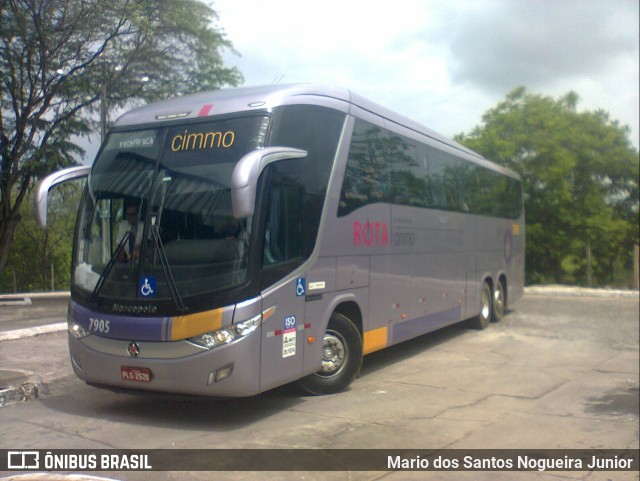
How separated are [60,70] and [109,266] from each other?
14.3 feet

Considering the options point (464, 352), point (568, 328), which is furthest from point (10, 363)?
point (568, 328)

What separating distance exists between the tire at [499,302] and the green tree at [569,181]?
382 inches

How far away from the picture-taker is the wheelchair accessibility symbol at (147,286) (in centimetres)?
657

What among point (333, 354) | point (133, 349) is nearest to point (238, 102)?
point (133, 349)

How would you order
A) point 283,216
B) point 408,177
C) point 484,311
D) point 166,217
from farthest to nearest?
1. point 484,311
2. point 408,177
3. point 283,216
4. point 166,217

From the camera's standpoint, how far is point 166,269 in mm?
6535

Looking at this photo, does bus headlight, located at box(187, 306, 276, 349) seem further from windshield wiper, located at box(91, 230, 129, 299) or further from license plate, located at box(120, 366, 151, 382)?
windshield wiper, located at box(91, 230, 129, 299)

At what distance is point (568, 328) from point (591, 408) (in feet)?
23.3

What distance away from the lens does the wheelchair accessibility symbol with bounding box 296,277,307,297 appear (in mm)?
7176

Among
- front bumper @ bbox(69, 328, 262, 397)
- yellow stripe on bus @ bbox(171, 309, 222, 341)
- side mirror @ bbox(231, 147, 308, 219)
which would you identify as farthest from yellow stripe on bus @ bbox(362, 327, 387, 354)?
side mirror @ bbox(231, 147, 308, 219)

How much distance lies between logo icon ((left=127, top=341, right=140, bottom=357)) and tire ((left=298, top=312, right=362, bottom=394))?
2.10 meters

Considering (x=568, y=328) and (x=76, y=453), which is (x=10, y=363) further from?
(x=568, y=328)

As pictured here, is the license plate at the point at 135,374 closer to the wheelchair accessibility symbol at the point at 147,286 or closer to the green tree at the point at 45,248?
the wheelchair accessibility symbol at the point at 147,286

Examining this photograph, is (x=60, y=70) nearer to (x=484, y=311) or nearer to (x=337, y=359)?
(x=337, y=359)
